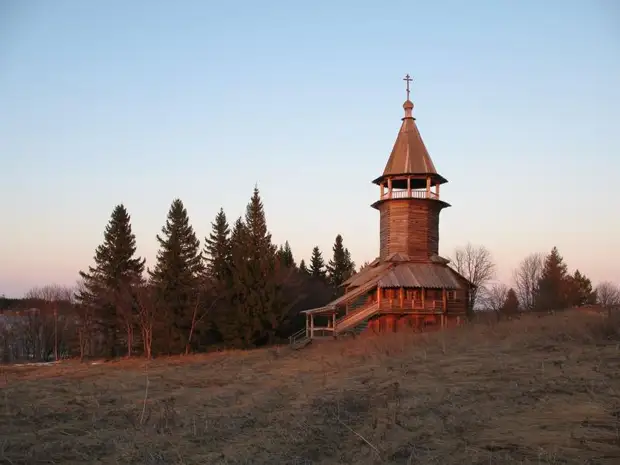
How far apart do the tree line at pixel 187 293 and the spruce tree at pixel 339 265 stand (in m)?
19.1

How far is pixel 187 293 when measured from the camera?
1738 inches

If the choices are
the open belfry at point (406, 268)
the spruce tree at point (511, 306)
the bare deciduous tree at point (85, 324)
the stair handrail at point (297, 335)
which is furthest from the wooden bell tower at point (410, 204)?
the bare deciduous tree at point (85, 324)

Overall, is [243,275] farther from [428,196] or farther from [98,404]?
[98,404]

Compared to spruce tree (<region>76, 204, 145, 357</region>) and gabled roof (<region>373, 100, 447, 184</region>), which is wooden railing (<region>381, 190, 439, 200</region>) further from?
spruce tree (<region>76, 204, 145, 357</region>)

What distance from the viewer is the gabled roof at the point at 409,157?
3897 centimetres

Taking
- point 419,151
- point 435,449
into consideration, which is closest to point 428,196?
point 419,151

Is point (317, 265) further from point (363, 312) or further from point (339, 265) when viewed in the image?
point (363, 312)

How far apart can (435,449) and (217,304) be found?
37638mm

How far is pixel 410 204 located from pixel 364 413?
27.5 meters

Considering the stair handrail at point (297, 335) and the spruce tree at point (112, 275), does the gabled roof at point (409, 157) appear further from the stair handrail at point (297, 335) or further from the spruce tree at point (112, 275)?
the spruce tree at point (112, 275)

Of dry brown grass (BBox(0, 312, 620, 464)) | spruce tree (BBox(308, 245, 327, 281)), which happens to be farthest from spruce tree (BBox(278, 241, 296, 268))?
dry brown grass (BBox(0, 312, 620, 464))

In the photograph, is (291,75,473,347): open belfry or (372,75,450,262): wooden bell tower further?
(372,75,450,262): wooden bell tower

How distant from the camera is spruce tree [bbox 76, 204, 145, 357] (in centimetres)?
4634

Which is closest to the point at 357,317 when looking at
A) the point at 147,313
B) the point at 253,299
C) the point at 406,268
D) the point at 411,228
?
the point at 406,268
